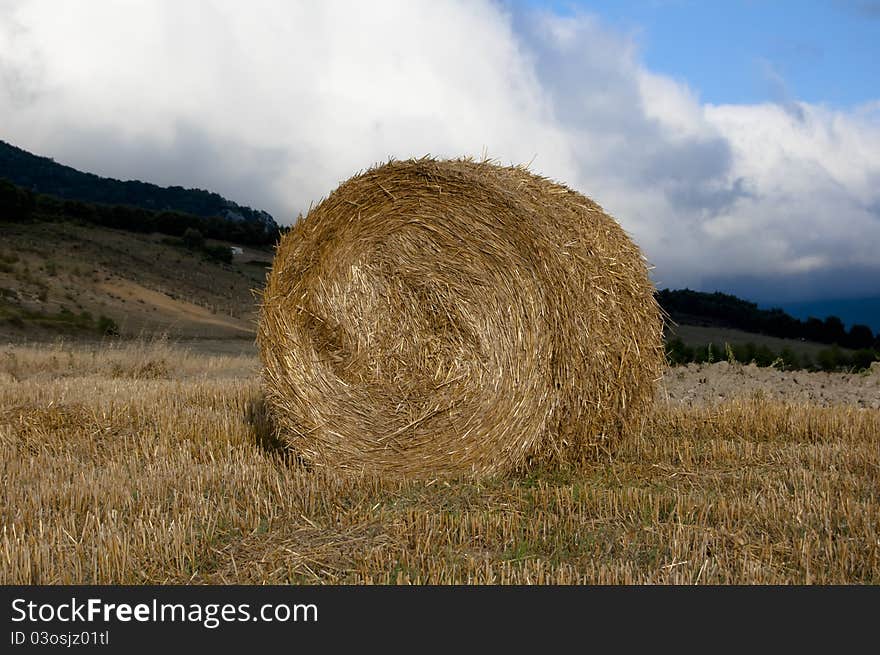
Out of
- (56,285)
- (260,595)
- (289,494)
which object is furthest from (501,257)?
(56,285)

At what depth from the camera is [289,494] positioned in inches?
219

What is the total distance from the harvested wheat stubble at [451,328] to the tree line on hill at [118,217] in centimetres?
4123

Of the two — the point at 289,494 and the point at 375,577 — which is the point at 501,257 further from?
the point at 375,577

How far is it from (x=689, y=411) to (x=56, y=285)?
90.1ft

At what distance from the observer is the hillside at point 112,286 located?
83.6ft

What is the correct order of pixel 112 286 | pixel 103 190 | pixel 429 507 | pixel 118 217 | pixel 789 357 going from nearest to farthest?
pixel 429 507 < pixel 789 357 < pixel 112 286 < pixel 118 217 < pixel 103 190

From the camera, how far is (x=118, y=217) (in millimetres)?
53812

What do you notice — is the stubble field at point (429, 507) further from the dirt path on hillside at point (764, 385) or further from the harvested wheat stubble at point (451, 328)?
the dirt path on hillside at point (764, 385)

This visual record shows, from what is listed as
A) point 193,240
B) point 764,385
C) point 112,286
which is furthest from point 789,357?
point 193,240

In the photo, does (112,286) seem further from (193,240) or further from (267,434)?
(267,434)

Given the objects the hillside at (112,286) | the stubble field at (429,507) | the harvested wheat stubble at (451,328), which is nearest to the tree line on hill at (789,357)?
the stubble field at (429,507)

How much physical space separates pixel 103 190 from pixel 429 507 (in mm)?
99196

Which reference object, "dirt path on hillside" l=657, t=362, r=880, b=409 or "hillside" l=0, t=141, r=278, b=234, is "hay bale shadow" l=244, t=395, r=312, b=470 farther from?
"hillside" l=0, t=141, r=278, b=234

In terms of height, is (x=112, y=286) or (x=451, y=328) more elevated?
(x=451, y=328)
